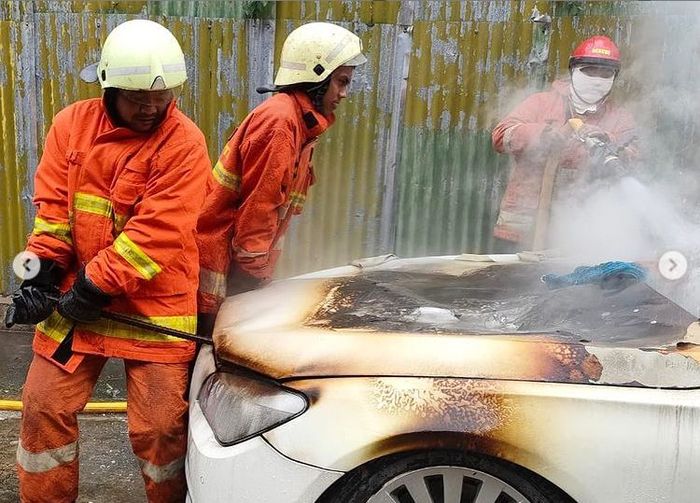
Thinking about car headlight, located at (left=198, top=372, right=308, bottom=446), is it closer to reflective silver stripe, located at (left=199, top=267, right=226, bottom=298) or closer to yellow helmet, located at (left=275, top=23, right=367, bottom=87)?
reflective silver stripe, located at (left=199, top=267, right=226, bottom=298)

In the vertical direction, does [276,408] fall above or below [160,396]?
above

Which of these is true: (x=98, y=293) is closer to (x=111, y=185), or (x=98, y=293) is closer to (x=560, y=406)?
(x=111, y=185)

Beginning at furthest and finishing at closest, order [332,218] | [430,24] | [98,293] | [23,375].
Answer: [332,218]
[430,24]
[23,375]
[98,293]

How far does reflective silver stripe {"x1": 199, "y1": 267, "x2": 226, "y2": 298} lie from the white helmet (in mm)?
921

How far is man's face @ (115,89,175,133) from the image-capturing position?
2.80m

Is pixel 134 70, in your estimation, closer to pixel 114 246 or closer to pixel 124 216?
pixel 124 216

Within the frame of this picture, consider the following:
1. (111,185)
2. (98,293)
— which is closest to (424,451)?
(98,293)

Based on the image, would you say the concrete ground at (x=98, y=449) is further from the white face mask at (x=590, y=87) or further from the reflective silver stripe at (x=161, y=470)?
the white face mask at (x=590, y=87)

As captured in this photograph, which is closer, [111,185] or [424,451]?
[424,451]

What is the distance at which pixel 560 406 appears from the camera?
2150 mm

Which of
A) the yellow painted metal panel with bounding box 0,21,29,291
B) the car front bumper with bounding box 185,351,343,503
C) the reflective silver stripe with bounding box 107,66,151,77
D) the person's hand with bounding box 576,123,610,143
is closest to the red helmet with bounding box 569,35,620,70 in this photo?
the person's hand with bounding box 576,123,610,143

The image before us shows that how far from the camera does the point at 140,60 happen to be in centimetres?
276

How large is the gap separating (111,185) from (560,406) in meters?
1.81

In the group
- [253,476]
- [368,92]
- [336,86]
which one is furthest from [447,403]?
[368,92]
